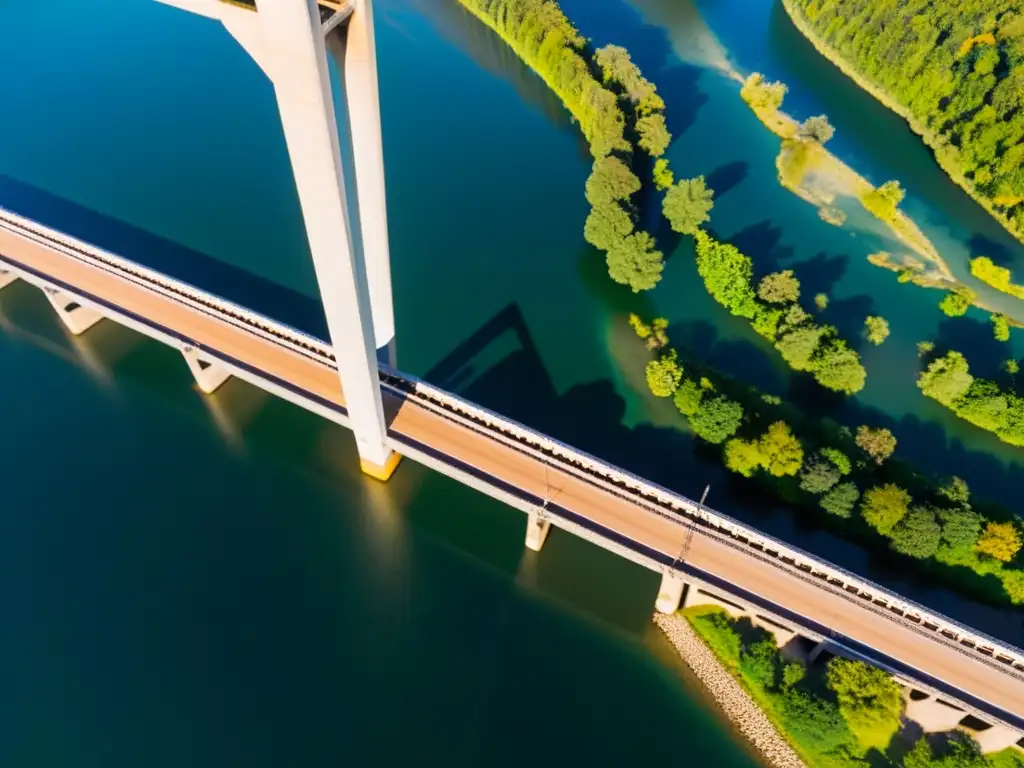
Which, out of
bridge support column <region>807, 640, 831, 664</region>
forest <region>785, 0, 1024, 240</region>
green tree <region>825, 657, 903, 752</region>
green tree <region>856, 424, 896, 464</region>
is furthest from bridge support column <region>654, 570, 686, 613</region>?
forest <region>785, 0, 1024, 240</region>

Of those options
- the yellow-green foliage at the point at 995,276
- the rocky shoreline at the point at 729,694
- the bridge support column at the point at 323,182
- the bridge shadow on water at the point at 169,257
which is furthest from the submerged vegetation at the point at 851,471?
the bridge shadow on water at the point at 169,257

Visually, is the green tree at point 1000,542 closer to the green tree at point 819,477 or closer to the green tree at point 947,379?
the green tree at point 819,477

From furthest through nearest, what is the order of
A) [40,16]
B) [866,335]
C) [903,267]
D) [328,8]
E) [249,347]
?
Result: 1. [40,16]
2. [903,267]
3. [866,335]
4. [249,347]
5. [328,8]

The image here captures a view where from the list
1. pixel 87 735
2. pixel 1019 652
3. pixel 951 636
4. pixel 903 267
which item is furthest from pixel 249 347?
pixel 903 267

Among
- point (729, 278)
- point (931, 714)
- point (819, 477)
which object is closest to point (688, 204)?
point (729, 278)

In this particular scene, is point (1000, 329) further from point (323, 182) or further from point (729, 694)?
point (323, 182)

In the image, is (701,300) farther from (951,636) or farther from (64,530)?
(64,530)

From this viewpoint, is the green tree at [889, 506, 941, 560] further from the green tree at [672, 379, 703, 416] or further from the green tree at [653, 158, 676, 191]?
the green tree at [653, 158, 676, 191]
